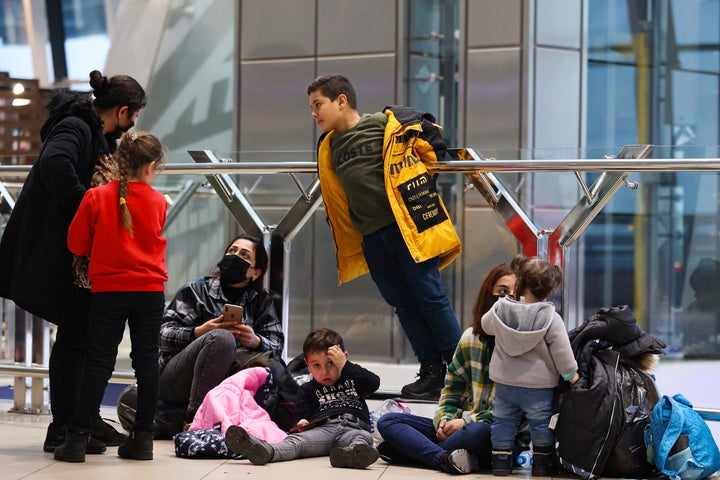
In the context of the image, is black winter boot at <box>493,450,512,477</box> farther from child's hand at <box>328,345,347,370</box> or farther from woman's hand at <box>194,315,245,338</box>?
woman's hand at <box>194,315,245,338</box>

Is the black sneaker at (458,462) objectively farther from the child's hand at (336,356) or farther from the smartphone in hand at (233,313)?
the smartphone in hand at (233,313)

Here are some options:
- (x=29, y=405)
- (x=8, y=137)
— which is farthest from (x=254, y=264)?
(x=8, y=137)

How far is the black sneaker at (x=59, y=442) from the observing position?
14.9 ft

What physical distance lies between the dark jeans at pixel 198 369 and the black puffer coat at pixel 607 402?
149cm

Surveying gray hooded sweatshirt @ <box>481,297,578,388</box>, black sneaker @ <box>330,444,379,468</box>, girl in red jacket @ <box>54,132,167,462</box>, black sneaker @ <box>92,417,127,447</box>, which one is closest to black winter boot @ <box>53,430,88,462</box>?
girl in red jacket @ <box>54,132,167,462</box>

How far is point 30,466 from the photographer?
428 cm

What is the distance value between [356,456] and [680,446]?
1217mm

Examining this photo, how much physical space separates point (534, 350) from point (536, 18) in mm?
5646

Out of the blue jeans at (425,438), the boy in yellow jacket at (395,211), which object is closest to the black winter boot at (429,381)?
the boy in yellow jacket at (395,211)

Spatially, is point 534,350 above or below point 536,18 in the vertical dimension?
below

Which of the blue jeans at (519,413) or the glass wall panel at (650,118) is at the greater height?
the glass wall panel at (650,118)

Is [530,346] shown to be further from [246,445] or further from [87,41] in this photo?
[87,41]

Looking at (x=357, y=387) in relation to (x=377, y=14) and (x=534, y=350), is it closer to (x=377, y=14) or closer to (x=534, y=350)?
(x=534, y=350)

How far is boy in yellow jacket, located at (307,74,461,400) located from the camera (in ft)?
16.0
